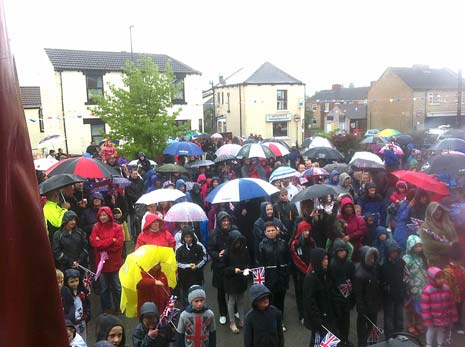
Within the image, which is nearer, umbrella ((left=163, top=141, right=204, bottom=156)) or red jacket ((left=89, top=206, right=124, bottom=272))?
red jacket ((left=89, top=206, right=124, bottom=272))

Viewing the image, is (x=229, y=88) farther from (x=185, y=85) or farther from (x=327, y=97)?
(x=327, y=97)

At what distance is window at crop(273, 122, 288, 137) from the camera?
37797 millimetres

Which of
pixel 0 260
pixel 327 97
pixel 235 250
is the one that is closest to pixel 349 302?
pixel 235 250

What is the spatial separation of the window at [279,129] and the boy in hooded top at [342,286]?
3255 centimetres

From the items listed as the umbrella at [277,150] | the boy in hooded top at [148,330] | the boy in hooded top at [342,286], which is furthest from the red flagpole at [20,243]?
the umbrella at [277,150]

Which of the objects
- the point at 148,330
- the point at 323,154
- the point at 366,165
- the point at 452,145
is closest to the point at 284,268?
the point at 148,330

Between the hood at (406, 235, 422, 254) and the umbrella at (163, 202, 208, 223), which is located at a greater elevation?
the umbrella at (163, 202, 208, 223)

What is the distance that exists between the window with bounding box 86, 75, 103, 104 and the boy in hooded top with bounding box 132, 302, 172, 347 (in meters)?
26.1

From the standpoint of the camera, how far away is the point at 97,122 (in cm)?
2923

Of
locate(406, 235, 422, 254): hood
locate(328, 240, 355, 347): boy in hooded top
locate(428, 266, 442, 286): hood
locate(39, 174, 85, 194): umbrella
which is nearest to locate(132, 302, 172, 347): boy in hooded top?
locate(328, 240, 355, 347): boy in hooded top

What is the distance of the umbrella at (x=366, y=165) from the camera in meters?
9.96

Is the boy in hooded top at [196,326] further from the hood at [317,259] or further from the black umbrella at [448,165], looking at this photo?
the black umbrella at [448,165]

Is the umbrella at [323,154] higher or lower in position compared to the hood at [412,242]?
higher

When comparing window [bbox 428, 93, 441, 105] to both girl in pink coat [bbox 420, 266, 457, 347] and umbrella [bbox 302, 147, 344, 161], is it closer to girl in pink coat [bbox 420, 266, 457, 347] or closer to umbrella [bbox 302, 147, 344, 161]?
umbrella [bbox 302, 147, 344, 161]
